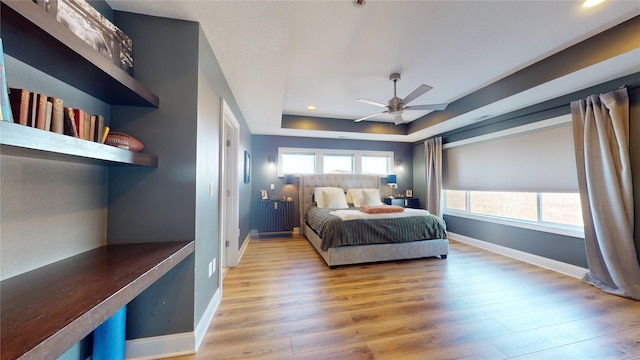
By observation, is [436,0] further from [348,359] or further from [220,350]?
[220,350]

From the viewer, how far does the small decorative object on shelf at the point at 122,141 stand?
124 cm

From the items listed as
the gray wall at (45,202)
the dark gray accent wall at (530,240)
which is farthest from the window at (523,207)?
the gray wall at (45,202)

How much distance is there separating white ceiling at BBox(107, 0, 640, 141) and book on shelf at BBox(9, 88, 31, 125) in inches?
40.6

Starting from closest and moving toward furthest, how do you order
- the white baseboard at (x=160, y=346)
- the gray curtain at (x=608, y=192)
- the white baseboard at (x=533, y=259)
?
the white baseboard at (x=160, y=346) < the gray curtain at (x=608, y=192) < the white baseboard at (x=533, y=259)

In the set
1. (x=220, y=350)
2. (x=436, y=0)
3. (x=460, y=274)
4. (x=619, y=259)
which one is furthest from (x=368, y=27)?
(x=619, y=259)

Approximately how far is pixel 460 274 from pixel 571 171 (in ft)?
6.47

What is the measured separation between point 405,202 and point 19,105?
225 inches

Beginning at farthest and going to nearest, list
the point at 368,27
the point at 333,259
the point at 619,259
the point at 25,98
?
1. the point at 333,259
2. the point at 619,259
3. the point at 368,27
4. the point at 25,98

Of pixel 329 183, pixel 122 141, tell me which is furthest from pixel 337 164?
pixel 122 141

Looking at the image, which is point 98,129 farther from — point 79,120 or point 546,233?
point 546,233

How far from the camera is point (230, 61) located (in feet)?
6.63

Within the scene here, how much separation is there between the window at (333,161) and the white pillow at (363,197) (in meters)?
0.69

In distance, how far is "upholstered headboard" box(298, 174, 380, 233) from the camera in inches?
196

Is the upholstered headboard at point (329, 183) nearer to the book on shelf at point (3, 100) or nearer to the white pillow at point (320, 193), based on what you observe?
the white pillow at point (320, 193)
